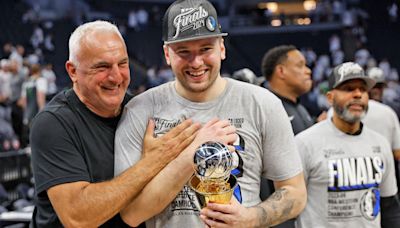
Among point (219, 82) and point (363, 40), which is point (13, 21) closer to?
point (363, 40)

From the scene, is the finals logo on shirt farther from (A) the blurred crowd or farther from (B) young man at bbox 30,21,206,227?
(A) the blurred crowd

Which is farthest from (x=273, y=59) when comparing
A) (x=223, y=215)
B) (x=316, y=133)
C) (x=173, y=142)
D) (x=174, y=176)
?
(x=223, y=215)

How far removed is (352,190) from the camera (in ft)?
10.7

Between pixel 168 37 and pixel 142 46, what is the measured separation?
19270 millimetres

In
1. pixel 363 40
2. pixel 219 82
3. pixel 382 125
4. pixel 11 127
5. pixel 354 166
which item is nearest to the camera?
pixel 219 82

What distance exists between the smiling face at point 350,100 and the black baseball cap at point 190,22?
1583 mm

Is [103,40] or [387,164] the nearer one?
[103,40]

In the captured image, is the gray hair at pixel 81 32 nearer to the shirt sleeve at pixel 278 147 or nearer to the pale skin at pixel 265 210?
the shirt sleeve at pixel 278 147

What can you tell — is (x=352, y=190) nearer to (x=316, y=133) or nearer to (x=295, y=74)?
(x=316, y=133)

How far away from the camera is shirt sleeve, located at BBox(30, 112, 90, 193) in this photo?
2.23 meters

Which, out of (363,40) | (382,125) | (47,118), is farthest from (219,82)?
(363,40)

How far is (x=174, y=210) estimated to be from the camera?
7.09 ft

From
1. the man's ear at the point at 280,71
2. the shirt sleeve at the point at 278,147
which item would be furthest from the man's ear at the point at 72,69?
the man's ear at the point at 280,71

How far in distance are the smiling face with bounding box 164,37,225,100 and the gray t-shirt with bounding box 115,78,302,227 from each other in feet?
0.36
